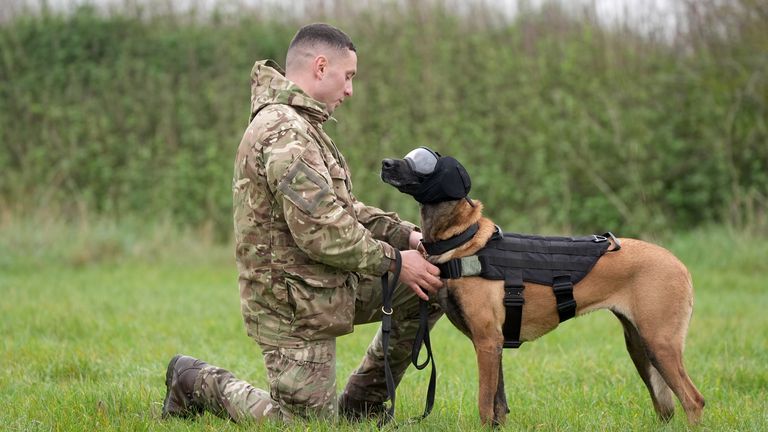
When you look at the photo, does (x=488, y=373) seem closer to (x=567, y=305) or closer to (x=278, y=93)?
(x=567, y=305)

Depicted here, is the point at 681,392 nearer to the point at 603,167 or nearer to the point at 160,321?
the point at 160,321

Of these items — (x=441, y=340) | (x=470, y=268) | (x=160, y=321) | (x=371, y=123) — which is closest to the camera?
(x=470, y=268)

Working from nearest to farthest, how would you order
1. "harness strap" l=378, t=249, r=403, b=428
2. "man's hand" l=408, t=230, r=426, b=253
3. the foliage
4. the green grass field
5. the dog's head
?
the dog's head
"harness strap" l=378, t=249, r=403, b=428
the green grass field
"man's hand" l=408, t=230, r=426, b=253
the foliage

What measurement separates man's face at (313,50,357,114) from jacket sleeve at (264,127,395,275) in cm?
38

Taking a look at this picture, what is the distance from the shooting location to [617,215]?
1388 cm

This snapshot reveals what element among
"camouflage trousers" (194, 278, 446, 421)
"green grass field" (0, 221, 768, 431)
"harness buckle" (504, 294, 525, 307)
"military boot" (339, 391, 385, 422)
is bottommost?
"green grass field" (0, 221, 768, 431)

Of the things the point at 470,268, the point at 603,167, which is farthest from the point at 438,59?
the point at 470,268

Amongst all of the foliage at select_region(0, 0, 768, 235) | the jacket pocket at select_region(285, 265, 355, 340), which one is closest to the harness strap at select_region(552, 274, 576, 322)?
the jacket pocket at select_region(285, 265, 355, 340)

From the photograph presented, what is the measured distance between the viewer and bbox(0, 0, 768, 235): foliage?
13938mm

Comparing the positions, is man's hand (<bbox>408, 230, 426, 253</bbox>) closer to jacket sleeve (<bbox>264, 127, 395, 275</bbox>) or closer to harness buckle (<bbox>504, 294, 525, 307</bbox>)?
jacket sleeve (<bbox>264, 127, 395, 275</bbox>)

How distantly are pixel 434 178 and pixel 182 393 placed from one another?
1854 mm

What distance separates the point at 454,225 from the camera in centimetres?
462

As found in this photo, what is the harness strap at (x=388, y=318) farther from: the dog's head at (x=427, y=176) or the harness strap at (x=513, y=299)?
the harness strap at (x=513, y=299)

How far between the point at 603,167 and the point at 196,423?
34.3 ft
